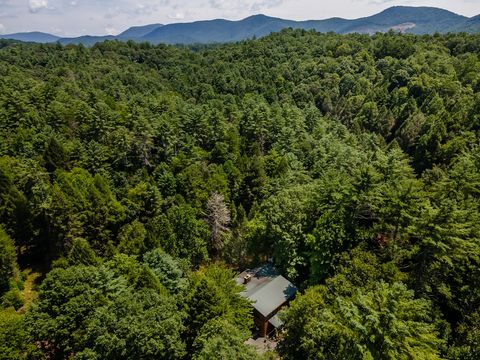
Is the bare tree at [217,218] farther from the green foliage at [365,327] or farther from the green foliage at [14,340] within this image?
the green foliage at [14,340]

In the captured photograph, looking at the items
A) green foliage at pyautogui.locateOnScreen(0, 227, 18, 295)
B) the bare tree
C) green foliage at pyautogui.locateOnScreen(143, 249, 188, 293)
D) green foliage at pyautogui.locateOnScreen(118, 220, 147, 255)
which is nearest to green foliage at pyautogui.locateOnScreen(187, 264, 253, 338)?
green foliage at pyautogui.locateOnScreen(143, 249, 188, 293)

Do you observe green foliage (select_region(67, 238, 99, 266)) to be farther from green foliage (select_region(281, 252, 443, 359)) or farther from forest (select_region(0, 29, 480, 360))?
green foliage (select_region(281, 252, 443, 359))

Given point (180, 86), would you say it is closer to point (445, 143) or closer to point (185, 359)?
point (445, 143)

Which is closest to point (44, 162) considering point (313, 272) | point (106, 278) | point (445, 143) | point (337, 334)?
point (106, 278)

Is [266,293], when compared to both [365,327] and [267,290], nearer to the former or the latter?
[267,290]

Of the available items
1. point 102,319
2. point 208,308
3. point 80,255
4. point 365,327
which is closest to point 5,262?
point 80,255

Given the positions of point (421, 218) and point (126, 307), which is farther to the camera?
point (421, 218)

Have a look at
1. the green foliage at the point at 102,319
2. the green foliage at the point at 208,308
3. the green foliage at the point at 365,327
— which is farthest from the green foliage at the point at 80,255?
the green foliage at the point at 365,327
